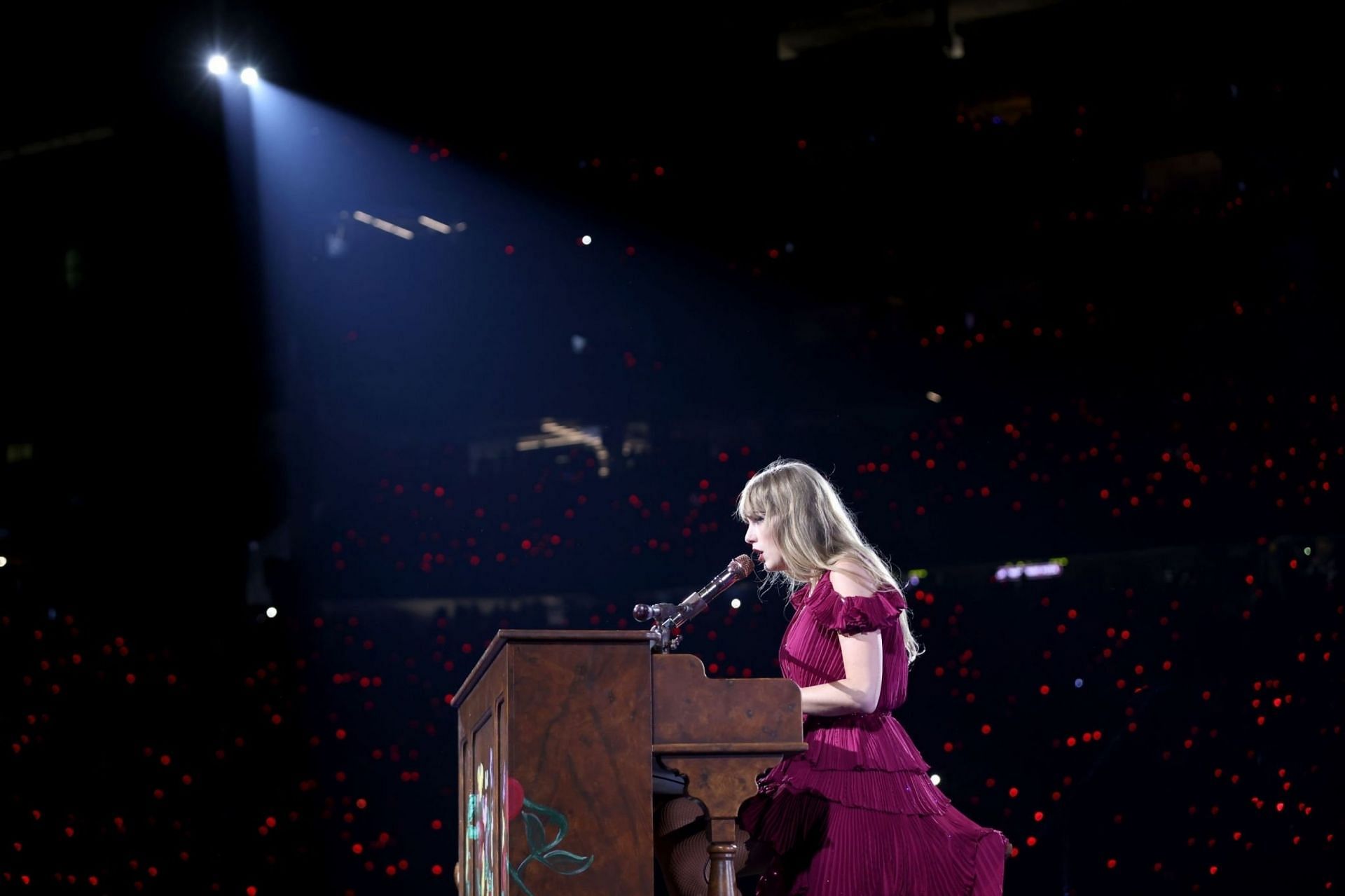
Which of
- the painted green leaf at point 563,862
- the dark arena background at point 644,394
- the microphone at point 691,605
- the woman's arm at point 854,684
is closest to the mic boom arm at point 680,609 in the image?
the microphone at point 691,605

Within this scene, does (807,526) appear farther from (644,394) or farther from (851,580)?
(644,394)

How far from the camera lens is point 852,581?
2.62 metres

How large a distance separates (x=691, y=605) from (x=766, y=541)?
0.88 ft

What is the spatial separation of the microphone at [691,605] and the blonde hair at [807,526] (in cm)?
11

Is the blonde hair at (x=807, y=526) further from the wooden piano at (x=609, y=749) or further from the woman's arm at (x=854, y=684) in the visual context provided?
the wooden piano at (x=609, y=749)

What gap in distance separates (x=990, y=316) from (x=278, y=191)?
2719 mm

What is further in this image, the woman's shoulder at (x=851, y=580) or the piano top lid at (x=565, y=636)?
the woman's shoulder at (x=851, y=580)

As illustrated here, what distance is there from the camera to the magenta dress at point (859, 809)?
8.16 feet

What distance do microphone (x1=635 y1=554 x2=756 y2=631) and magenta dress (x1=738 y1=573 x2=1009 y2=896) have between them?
0.16 meters

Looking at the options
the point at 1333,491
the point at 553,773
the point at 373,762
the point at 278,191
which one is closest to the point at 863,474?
the point at 1333,491

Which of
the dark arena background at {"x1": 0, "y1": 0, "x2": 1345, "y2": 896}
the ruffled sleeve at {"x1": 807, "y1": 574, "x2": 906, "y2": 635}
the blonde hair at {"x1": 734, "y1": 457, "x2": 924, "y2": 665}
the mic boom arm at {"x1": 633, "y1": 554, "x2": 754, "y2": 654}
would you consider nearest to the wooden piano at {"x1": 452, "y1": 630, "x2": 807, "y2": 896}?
the mic boom arm at {"x1": 633, "y1": 554, "x2": 754, "y2": 654}

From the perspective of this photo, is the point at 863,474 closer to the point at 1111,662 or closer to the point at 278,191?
the point at 1111,662

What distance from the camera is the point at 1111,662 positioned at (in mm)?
4648

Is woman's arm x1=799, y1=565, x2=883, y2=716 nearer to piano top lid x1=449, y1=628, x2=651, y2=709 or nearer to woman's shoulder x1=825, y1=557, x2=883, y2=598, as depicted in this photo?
woman's shoulder x1=825, y1=557, x2=883, y2=598
